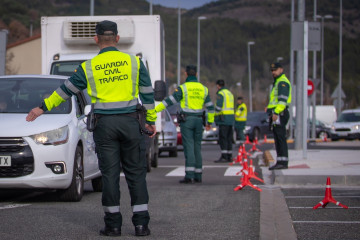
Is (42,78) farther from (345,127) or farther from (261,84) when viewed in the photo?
(261,84)

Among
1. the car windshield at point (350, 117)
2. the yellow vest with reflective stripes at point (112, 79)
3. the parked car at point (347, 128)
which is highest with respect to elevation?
the yellow vest with reflective stripes at point (112, 79)

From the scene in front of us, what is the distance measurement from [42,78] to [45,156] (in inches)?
65.3

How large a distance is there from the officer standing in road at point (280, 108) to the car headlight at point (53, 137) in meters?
5.31

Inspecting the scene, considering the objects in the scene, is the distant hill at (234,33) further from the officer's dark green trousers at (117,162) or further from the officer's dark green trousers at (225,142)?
the officer's dark green trousers at (117,162)

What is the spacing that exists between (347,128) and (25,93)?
29.0 metres

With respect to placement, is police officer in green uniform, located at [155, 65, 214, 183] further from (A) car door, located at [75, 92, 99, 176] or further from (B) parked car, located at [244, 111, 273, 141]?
(B) parked car, located at [244, 111, 273, 141]

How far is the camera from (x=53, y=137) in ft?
32.4

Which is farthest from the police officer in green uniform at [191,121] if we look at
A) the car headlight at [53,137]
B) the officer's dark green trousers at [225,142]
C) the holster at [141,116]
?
the officer's dark green trousers at [225,142]

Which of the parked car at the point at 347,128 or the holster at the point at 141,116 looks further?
the parked car at the point at 347,128

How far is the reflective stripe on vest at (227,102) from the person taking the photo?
19.8 metres

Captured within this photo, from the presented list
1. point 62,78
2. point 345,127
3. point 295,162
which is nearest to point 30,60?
point 345,127

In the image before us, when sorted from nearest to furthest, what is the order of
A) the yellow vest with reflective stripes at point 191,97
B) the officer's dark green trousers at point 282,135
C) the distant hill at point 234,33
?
the yellow vest with reflective stripes at point 191,97 → the officer's dark green trousers at point 282,135 → the distant hill at point 234,33

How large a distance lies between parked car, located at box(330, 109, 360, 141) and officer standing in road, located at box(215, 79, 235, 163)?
62.4ft

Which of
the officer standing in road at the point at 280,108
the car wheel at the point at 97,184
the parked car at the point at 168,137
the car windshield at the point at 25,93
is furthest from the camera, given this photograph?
the parked car at the point at 168,137
